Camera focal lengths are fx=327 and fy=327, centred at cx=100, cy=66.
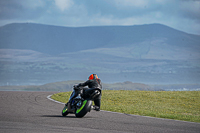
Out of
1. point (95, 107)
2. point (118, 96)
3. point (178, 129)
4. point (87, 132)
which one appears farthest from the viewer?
point (118, 96)

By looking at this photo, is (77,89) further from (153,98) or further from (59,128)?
(153,98)

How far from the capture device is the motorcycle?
475 inches

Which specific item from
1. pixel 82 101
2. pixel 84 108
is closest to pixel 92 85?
pixel 82 101

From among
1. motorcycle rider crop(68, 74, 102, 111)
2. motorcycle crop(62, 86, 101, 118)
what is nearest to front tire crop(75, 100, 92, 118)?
motorcycle crop(62, 86, 101, 118)

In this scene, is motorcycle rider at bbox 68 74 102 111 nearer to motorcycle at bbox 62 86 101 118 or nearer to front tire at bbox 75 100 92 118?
motorcycle at bbox 62 86 101 118

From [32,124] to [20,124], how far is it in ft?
1.23

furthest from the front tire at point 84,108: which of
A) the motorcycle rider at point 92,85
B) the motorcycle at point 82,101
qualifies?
the motorcycle rider at point 92,85

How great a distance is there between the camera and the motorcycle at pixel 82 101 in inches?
475

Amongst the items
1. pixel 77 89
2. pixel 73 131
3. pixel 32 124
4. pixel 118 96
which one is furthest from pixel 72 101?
pixel 118 96

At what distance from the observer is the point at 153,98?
84.5 feet

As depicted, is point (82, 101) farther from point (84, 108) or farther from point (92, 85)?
point (92, 85)

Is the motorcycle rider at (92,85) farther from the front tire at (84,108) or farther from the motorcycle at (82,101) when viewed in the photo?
the front tire at (84,108)

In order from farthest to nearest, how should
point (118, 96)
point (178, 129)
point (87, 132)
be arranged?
point (118, 96) < point (178, 129) < point (87, 132)

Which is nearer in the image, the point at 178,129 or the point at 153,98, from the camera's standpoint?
the point at 178,129
